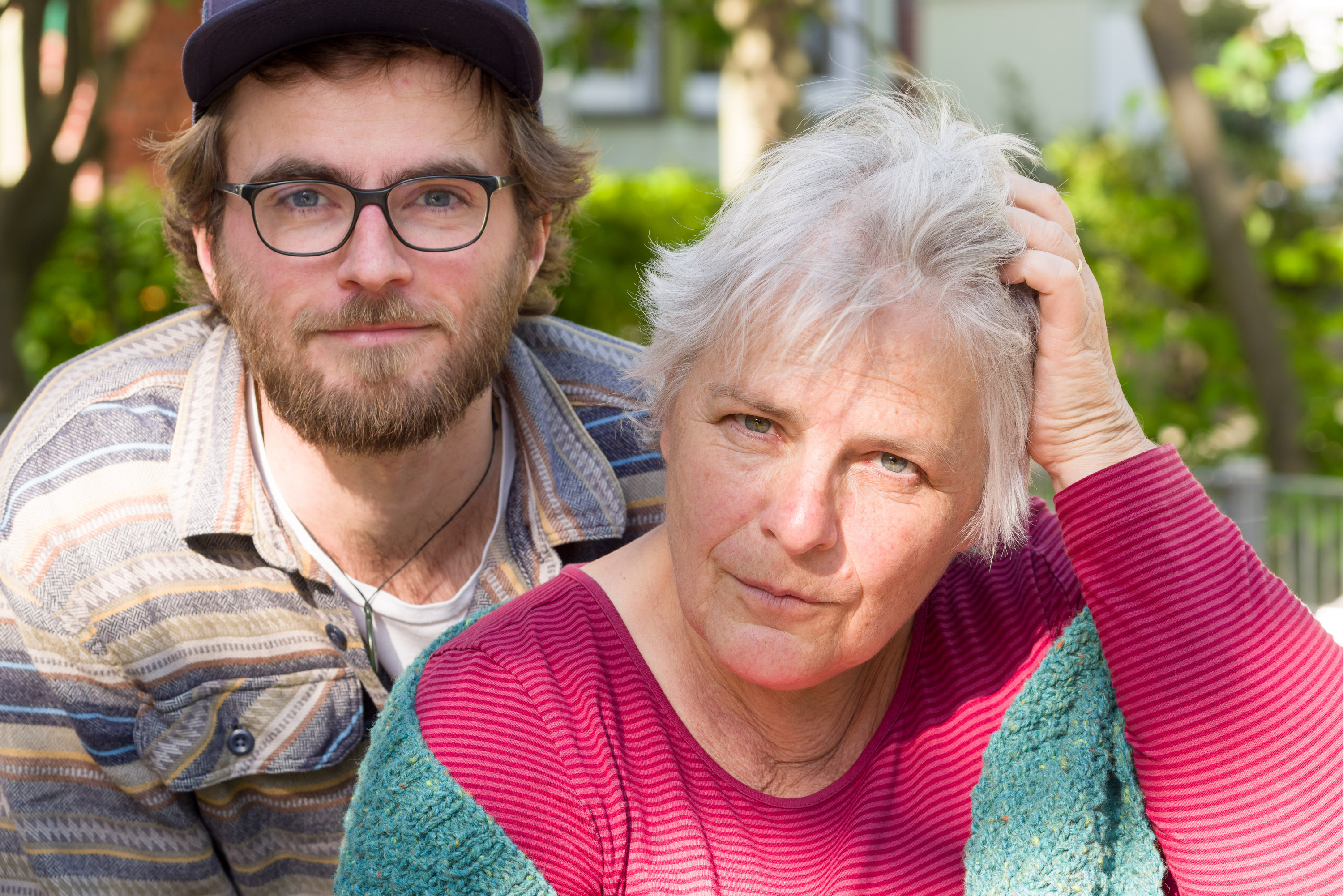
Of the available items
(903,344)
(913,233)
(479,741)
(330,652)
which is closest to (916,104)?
(913,233)

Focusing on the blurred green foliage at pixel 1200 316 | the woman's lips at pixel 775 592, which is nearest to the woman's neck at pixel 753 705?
the woman's lips at pixel 775 592

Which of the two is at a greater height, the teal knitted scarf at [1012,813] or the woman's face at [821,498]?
the woman's face at [821,498]

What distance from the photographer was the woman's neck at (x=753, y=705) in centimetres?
183

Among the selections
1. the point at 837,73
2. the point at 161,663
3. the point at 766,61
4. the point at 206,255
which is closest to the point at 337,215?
the point at 206,255

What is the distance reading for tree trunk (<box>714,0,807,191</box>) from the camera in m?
6.16

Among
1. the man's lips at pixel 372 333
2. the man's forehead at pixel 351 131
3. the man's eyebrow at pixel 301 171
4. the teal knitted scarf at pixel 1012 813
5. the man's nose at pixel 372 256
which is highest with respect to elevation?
the man's forehead at pixel 351 131

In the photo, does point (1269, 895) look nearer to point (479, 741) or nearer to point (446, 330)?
point (479, 741)

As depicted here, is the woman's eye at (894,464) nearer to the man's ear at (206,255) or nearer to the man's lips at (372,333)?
the man's lips at (372,333)

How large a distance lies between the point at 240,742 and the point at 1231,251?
15.1ft

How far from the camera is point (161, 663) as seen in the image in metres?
2.34

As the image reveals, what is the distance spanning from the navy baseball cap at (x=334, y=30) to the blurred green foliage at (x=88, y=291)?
4.14 metres

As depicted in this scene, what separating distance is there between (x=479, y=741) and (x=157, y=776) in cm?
101

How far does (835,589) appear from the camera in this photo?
5.57ft

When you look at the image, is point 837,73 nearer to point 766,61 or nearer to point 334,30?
point 766,61
